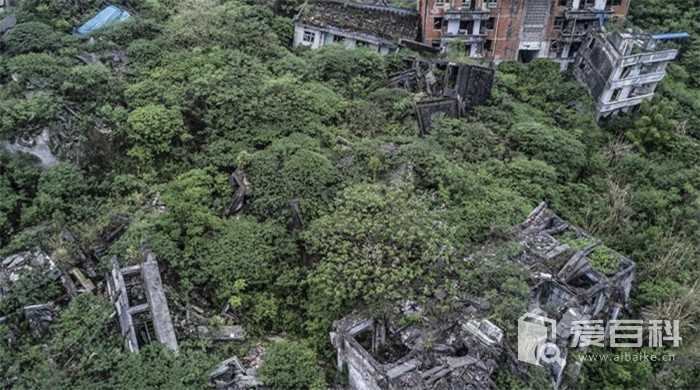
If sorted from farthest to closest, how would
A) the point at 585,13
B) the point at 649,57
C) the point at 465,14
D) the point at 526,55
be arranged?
1. the point at 526,55
2. the point at 585,13
3. the point at 465,14
4. the point at 649,57

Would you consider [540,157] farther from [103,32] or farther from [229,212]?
[103,32]

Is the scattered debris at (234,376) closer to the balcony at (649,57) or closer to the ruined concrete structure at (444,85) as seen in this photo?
the ruined concrete structure at (444,85)

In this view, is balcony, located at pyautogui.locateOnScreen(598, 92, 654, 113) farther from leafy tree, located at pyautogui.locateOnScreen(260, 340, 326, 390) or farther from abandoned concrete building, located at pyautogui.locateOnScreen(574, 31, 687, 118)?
leafy tree, located at pyautogui.locateOnScreen(260, 340, 326, 390)

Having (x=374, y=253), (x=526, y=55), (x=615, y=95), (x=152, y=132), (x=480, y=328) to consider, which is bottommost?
(x=480, y=328)

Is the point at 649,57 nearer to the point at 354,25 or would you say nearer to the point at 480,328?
Answer: the point at 354,25

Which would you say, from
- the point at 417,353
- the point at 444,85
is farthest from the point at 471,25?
the point at 417,353

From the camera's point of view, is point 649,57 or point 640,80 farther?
point 640,80

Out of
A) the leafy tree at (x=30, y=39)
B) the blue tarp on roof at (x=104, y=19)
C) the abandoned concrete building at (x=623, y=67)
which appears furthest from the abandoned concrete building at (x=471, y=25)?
the leafy tree at (x=30, y=39)
